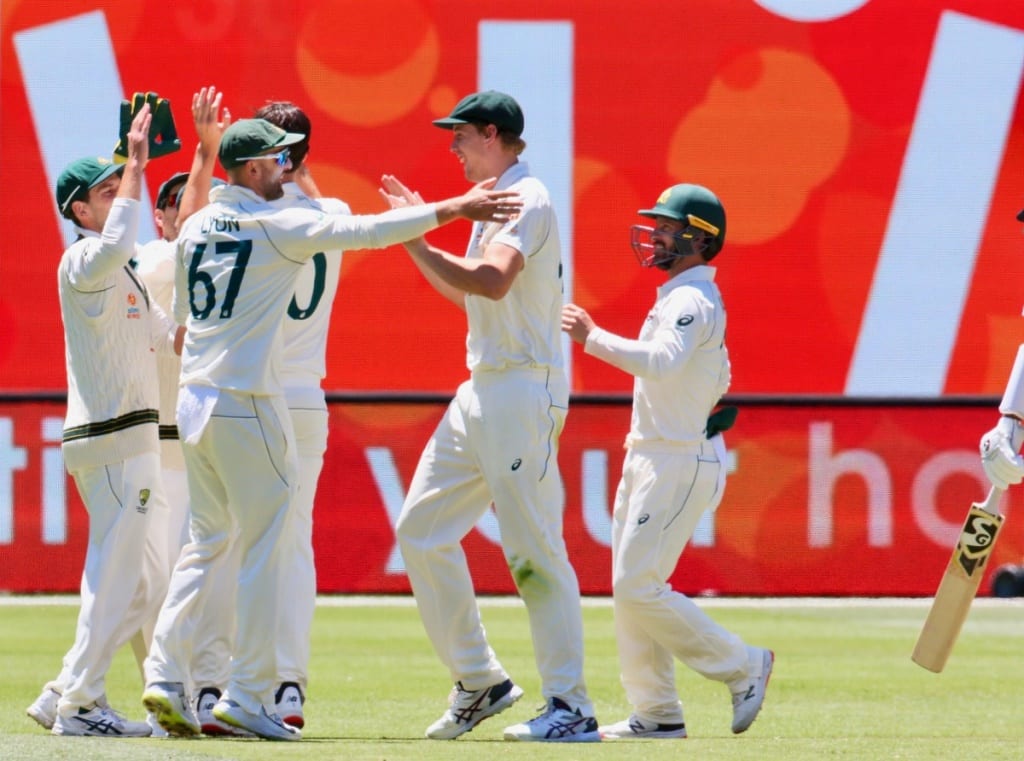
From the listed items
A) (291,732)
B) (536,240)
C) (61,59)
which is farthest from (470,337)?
(61,59)

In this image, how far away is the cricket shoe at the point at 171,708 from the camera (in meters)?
5.44

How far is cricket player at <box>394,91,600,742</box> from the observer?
554cm

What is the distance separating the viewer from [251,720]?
213 inches


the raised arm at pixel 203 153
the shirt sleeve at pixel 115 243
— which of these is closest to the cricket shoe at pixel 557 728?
the shirt sleeve at pixel 115 243

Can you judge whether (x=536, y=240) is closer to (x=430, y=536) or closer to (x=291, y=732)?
(x=430, y=536)

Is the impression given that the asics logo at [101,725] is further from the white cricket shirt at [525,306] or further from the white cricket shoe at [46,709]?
the white cricket shirt at [525,306]

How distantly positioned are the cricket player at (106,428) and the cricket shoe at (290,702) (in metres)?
0.44

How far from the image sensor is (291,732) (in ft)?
18.1

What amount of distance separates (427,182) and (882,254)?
3062 millimetres

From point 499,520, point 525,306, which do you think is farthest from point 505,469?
point 525,306

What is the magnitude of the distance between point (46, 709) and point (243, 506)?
46.6 inches

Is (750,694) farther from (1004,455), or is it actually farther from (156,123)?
(156,123)

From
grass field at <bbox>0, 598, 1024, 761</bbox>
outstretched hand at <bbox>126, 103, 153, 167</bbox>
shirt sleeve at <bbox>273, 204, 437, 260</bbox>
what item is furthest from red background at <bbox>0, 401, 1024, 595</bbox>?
shirt sleeve at <bbox>273, 204, 437, 260</bbox>

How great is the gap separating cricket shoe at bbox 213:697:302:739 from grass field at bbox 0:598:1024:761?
1.9 inches
